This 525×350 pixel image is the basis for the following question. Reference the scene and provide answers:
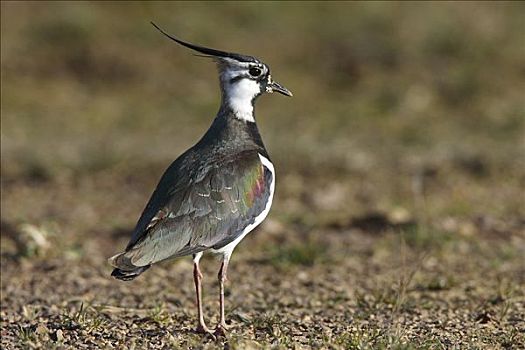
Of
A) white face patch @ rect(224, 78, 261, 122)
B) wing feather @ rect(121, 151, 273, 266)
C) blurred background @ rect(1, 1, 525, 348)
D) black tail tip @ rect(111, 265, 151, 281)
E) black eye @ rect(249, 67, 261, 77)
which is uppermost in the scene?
blurred background @ rect(1, 1, 525, 348)

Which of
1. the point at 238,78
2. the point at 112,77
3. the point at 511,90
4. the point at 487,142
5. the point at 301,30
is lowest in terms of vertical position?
the point at 238,78

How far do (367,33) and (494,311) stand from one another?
10.4 metres

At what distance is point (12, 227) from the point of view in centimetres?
853

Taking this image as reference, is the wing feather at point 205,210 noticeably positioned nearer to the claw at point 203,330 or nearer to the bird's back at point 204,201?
the bird's back at point 204,201

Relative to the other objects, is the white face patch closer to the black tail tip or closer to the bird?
the bird

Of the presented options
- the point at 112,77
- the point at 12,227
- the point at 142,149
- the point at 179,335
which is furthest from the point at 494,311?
the point at 112,77

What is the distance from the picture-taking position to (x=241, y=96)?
6098mm

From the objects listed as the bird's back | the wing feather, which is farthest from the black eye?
the wing feather

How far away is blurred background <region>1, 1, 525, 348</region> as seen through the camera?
355 inches

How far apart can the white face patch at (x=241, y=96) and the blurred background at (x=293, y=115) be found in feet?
6.33

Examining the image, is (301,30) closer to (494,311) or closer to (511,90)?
(511,90)

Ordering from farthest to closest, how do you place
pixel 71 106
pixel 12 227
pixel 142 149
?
pixel 71 106 → pixel 142 149 → pixel 12 227

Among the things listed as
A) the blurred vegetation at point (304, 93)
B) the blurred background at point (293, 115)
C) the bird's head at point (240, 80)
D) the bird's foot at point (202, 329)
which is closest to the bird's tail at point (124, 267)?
the bird's foot at point (202, 329)

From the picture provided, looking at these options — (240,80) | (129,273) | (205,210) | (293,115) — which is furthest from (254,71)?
(293,115)
